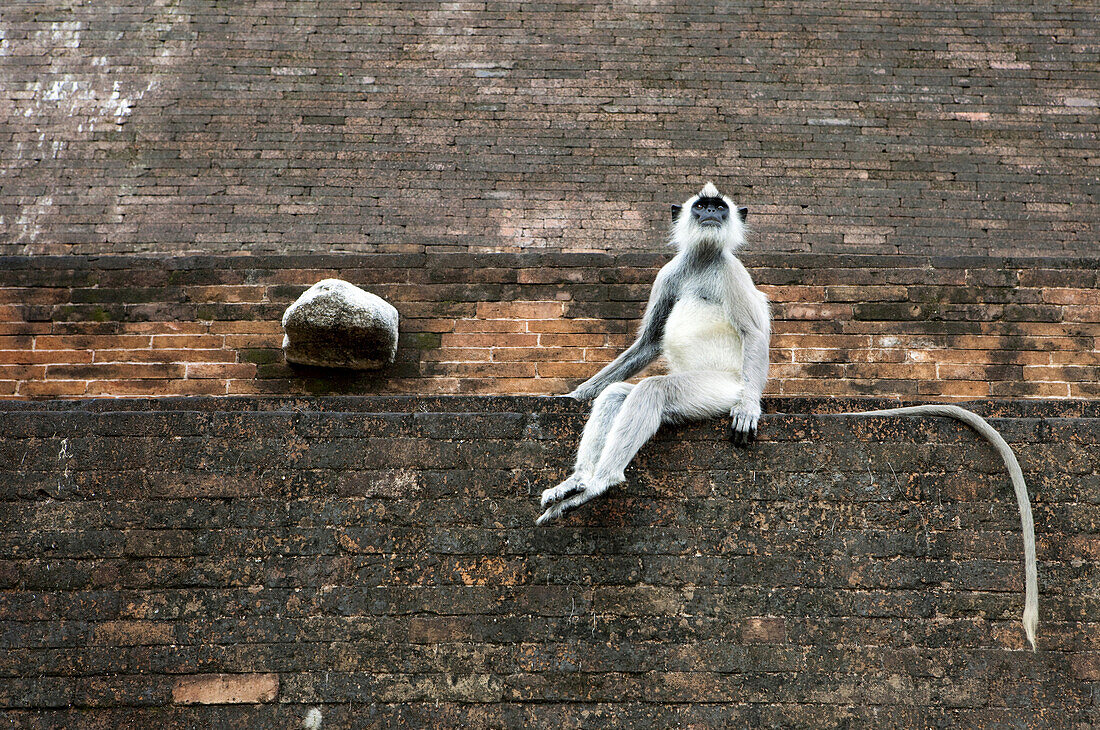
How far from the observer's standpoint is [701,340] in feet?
15.9

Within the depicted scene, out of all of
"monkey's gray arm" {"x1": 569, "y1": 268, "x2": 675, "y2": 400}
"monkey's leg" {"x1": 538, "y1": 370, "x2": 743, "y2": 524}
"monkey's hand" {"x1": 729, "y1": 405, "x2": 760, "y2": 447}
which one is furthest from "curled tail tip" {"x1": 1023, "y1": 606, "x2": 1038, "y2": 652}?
"monkey's gray arm" {"x1": 569, "y1": 268, "x2": 675, "y2": 400}

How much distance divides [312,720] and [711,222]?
2962 mm

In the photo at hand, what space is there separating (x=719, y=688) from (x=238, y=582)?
6.83 ft

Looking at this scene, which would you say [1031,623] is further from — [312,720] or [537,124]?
[537,124]

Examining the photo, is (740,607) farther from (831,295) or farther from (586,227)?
(586,227)

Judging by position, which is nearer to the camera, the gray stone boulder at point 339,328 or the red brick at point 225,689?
the red brick at point 225,689

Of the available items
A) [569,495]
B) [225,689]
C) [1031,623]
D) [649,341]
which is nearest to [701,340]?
[649,341]

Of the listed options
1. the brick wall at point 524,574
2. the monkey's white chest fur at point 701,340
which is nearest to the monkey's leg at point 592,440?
the brick wall at point 524,574

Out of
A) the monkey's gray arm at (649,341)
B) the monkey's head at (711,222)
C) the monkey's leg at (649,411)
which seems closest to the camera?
the monkey's leg at (649,411)

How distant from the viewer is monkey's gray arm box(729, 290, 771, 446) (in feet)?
14.6

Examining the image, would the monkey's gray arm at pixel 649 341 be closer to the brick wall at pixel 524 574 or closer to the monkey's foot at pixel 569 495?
the brick wall at pixel 524 574

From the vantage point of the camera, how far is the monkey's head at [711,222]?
4.99 meters

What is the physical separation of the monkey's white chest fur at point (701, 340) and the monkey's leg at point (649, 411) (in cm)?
11

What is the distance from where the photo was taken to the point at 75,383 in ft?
21.6
